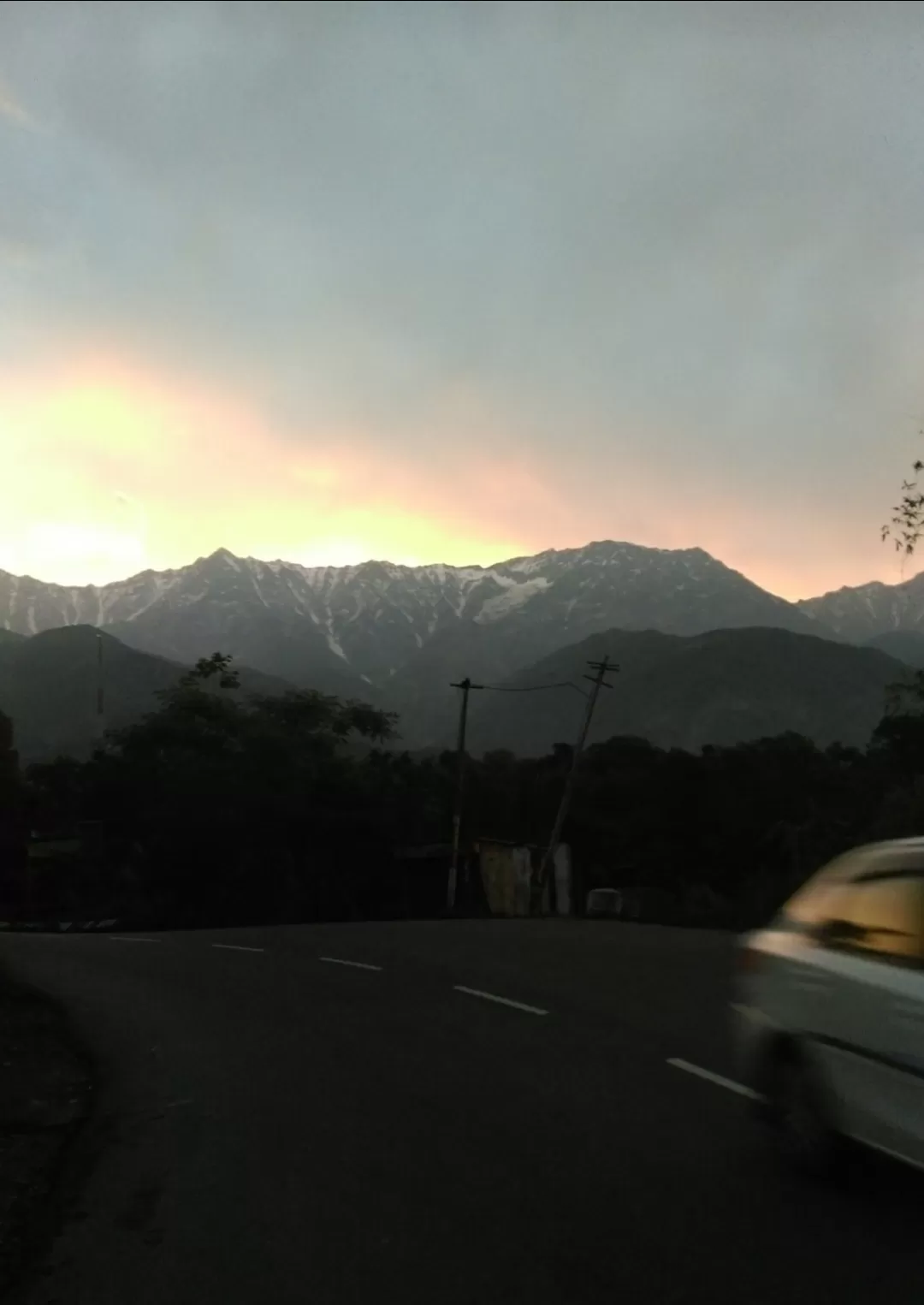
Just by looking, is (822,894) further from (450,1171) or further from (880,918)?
(450,1171)

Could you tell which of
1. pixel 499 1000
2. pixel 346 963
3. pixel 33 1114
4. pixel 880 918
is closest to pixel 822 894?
pixel 880 918

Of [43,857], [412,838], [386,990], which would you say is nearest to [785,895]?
[386,990]

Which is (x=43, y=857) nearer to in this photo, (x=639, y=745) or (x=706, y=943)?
(x=639, y=745)

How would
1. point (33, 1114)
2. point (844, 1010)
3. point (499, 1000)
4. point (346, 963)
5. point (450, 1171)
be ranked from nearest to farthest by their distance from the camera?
1. point (844, 1010)
2. point (450, 1171)
3. point (33, 1114)
4. point (499, 1000)
5. point (346, 963)

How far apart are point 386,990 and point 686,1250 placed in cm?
796

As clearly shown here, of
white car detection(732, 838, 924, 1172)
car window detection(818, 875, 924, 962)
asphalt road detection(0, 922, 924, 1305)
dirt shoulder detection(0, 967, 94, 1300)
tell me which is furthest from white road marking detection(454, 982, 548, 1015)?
car window detection(818, 875, 924, 962)

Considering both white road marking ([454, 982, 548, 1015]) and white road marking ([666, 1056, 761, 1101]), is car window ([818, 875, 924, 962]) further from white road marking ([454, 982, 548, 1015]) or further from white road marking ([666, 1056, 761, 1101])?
white road marking ([454, 982, 548, 1015])

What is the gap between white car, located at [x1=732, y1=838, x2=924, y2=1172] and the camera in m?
5.07

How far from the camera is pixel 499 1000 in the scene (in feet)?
38.2

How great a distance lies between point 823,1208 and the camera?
544cm

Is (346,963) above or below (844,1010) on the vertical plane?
below

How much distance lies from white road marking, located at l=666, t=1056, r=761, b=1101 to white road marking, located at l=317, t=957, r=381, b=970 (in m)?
6.86

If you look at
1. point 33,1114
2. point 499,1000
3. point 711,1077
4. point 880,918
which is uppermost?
point 880,918

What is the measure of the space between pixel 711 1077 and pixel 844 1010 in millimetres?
2667
